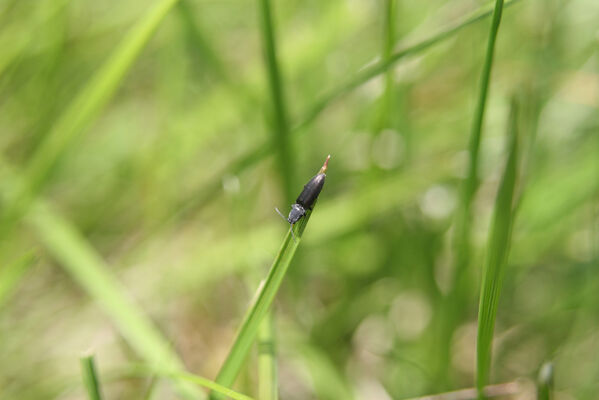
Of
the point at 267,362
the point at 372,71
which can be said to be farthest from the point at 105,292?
the point at 372,71

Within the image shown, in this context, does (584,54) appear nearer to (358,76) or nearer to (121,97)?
(358,76)

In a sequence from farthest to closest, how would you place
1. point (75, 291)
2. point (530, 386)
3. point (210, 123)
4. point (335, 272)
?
point (210, 123) < point (75, 291) < point (335, 272) < point (530, 386)

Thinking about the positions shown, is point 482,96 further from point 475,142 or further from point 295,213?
point 295,213

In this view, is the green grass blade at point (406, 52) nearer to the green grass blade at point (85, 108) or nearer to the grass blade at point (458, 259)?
the grass blade at point (458, 259)

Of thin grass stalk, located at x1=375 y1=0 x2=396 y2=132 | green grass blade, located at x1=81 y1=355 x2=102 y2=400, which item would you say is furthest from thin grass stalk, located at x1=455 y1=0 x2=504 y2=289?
green grass blade, located at x1=81 y1=355 x2=102 y2=400

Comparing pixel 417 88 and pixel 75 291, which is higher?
pixel 417 88

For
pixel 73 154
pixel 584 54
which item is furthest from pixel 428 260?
pixel 73 154

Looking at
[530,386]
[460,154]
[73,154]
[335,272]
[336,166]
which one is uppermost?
[73,154]
